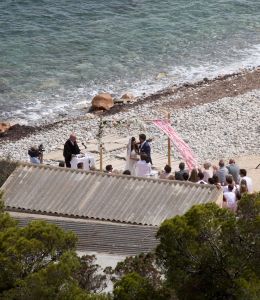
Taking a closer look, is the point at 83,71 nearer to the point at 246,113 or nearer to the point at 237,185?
the point at 246,113

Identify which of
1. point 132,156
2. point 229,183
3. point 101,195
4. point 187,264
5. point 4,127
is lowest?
point 4,127

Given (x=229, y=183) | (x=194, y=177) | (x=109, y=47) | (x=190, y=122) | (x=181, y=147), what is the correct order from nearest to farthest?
Answer: (x=229, y=183)
(x=194, y=177)
(x=181, y=147)
(x=190, y=122)
(x=109, y=47)

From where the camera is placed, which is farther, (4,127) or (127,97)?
(127,97)

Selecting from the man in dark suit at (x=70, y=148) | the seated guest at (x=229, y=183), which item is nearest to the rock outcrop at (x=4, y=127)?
the man in dark suit at (x=70, y=148)

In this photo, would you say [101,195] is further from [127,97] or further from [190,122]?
[127,97]

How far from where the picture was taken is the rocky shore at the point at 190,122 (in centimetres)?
2958

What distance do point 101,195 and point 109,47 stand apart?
2331 centimetres

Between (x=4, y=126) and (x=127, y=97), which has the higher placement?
(x=4, y=126)

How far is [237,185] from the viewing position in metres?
22.5

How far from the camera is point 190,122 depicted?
3191 cm

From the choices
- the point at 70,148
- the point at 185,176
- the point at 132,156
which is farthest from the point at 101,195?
the point at 70,148

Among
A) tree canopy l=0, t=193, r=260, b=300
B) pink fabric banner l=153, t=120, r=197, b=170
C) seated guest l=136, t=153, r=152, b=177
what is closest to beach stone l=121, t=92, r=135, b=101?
pink fabric banner l=153, t=120, r=197, b=170

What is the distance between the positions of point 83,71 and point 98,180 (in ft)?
67.2

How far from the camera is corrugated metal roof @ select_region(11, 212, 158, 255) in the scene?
18484 millimetres
